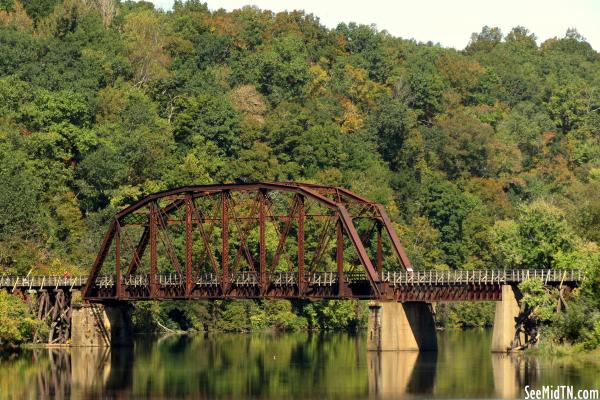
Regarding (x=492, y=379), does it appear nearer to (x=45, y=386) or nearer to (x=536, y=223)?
(x=45, y=386)

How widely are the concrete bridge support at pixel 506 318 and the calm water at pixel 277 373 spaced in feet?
6.17

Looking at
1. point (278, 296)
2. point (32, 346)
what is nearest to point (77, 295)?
point (32, 346)

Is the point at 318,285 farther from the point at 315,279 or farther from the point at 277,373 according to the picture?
the point at 277,373

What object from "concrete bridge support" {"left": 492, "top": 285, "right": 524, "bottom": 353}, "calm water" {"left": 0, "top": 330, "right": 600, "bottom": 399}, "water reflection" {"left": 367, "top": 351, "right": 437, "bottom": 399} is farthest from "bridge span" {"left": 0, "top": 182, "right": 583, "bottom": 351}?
"water reflection" {"left": 367, "top": 351, "right": 437, "bottom": 399}

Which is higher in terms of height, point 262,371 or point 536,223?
point 536,223

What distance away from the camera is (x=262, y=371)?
148 meters

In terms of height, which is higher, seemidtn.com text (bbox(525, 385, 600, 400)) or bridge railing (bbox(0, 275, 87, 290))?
bridge railing (bbox(0, 275, 87, 290))

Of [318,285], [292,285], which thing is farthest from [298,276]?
[318,285]

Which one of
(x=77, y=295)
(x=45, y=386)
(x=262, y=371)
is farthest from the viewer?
(x=77, y=295)

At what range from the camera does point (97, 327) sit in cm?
18000

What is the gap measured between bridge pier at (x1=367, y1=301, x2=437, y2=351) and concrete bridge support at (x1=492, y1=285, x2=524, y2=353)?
877 cm

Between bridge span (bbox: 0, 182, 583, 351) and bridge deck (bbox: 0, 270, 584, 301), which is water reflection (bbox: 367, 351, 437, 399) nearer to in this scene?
bridge span (bbox: 0, 182, 583, 351)

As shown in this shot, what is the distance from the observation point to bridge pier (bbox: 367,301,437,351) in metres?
164

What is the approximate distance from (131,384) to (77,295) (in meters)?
47.0
